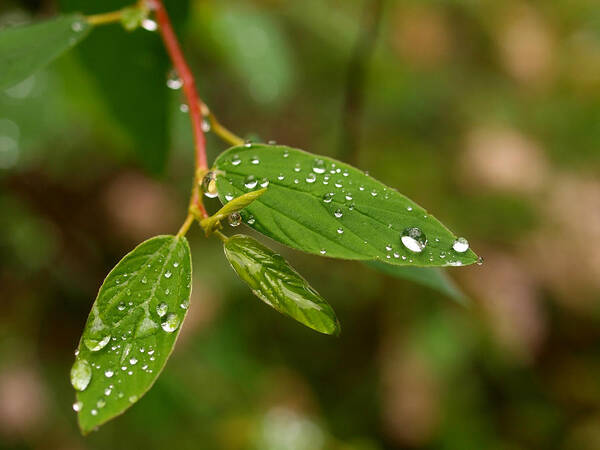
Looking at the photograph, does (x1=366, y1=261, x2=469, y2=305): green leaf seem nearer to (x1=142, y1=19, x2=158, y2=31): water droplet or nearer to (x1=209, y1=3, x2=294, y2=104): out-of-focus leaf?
(x1=142, y1=19, x2=158, y2=31): water droplet

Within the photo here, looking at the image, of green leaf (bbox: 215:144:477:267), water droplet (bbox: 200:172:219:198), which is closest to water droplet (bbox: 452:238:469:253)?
green leaf (bbox: 215:144:477:267)

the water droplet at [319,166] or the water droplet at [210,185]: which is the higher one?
the water droplet at [319,166]

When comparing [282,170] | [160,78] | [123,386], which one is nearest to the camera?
[123,386]

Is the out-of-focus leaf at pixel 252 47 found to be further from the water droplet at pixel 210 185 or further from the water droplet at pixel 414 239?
the water droplet at pixel 414 239

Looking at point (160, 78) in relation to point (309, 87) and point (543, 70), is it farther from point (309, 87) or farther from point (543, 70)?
point (543, 70)

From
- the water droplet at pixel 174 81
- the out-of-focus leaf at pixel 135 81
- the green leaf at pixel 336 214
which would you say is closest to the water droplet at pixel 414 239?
the green leaf at pixel 336 214

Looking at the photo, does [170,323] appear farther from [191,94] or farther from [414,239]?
[191,94]

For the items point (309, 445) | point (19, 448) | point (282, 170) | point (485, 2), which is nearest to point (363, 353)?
point (309, 445)
